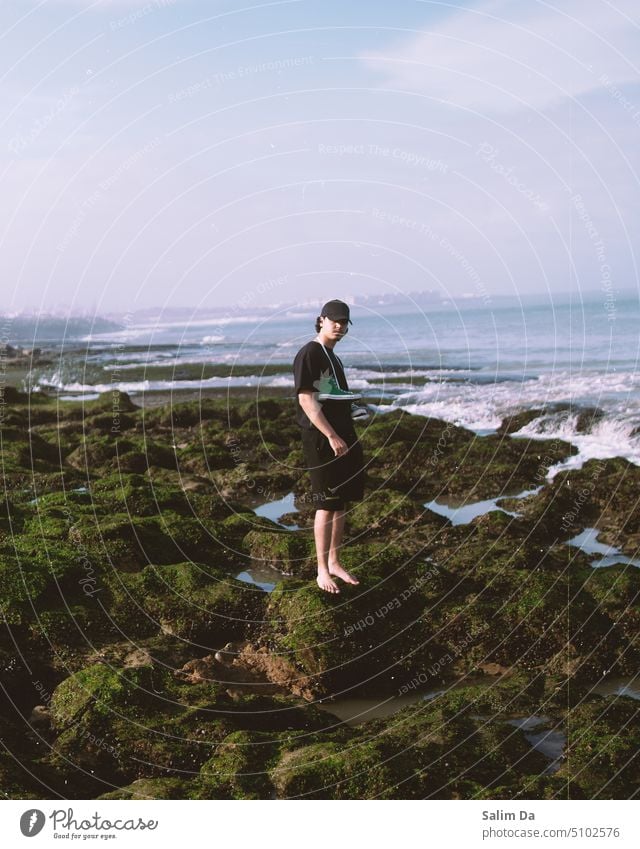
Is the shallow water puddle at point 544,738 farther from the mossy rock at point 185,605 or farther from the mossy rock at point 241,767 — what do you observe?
the mossy rock at point 185,605

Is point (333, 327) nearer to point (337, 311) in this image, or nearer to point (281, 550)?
point (337, 311)

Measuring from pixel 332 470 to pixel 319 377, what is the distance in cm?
88

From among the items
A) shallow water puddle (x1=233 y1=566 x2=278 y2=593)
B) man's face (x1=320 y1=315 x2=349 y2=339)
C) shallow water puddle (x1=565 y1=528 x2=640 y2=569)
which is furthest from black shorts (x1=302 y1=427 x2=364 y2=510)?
shallow water puddle (x1=565 y1=528 x2=640 y2=569)

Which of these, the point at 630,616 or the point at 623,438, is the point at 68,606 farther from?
the point at 623,438

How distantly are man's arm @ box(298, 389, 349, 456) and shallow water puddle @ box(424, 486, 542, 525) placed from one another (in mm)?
5349

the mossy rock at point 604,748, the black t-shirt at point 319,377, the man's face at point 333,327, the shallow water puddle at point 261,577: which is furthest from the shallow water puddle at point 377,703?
the man's face at point 333,327

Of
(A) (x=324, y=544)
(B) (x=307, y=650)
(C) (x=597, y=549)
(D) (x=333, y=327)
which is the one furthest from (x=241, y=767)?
(C) (x=597, y=549)

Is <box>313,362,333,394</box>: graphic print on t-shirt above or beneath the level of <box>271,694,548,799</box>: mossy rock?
above

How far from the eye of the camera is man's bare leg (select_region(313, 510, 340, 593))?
8.59 m

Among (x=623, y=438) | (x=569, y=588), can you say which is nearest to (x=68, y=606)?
(x=569, y=588)

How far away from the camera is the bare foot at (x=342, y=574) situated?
884 centimetres

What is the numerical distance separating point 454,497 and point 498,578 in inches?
215

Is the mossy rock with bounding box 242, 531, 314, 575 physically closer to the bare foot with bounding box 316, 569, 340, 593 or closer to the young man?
the bare foot with bounding box 316, 569, 340, 593

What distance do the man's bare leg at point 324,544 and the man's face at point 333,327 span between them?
5.52 ft
